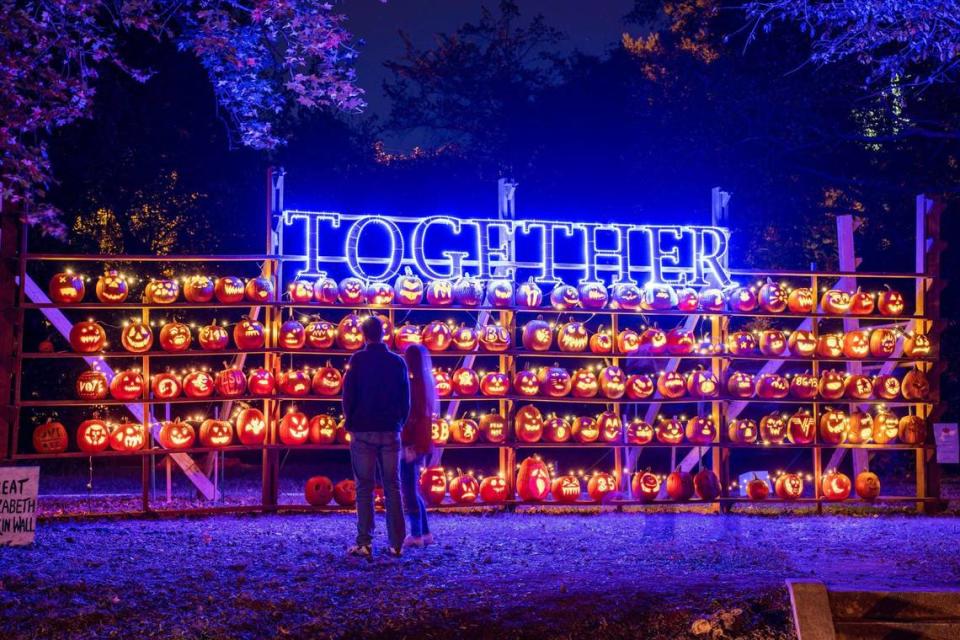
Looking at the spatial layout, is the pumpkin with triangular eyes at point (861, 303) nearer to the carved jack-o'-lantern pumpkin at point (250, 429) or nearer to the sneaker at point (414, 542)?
the sneaker at point (414, 542)

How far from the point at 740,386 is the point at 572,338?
2370mm

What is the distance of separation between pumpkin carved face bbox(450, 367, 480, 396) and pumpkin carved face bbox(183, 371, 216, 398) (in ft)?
10.2

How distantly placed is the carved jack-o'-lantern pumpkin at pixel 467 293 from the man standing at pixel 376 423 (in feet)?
14.2

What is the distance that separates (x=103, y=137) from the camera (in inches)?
839

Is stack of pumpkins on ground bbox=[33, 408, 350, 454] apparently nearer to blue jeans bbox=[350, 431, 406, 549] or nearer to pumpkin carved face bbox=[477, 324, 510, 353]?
pumpkin carved face bbox=[477, 324, 510, 353]

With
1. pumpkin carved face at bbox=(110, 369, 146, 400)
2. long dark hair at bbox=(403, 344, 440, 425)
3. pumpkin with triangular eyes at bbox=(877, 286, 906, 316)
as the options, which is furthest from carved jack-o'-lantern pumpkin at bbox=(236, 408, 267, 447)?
pumpkin with triangular eyes at bbox=(877, 286, 906, 316)

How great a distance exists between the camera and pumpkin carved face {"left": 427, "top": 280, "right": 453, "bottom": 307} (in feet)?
46.4

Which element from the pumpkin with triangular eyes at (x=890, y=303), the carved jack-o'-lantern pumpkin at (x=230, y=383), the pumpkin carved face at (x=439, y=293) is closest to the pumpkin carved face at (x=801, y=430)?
the pumpkin with triangular eyes at (x=890, y=303)

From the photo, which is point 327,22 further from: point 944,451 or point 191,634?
point 944,451

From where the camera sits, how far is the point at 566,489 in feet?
46.2

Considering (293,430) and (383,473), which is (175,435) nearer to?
(293,430)

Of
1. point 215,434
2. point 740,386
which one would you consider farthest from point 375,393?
point 740,386

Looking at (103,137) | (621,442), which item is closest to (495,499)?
(621,442)

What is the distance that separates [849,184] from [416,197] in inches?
410
